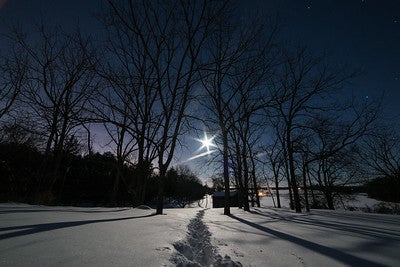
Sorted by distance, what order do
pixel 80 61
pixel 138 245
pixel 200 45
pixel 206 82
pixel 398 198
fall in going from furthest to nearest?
1. pixel 398 198
2. pixel 80 61
3. pixel 206 82
4. pixel 200 45
5. pixel 138 245

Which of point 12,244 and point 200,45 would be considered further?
point 200,45

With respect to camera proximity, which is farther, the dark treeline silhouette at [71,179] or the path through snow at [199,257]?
the dark treeline silhouette at [71,179]

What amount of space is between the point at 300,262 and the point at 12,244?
8.05 feet

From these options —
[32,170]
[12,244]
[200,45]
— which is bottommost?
[12,244]

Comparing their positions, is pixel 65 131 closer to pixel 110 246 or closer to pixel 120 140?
pixel 120 140

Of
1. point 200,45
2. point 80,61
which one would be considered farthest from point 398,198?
point 80,61

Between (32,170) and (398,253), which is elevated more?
(32,170)

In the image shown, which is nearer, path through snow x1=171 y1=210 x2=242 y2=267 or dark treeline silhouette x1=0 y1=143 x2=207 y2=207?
path through snow x1=171 y1=210 x2=242 y2=267

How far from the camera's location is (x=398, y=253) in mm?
2320

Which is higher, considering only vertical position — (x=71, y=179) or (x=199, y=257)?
(x=71, y=179)

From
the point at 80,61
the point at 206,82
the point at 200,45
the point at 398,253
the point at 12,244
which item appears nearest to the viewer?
the point at 12,244

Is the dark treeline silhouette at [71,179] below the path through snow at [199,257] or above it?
above

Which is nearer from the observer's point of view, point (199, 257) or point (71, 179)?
point (199, 257)

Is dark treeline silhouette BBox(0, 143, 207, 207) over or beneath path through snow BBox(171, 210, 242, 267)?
over
